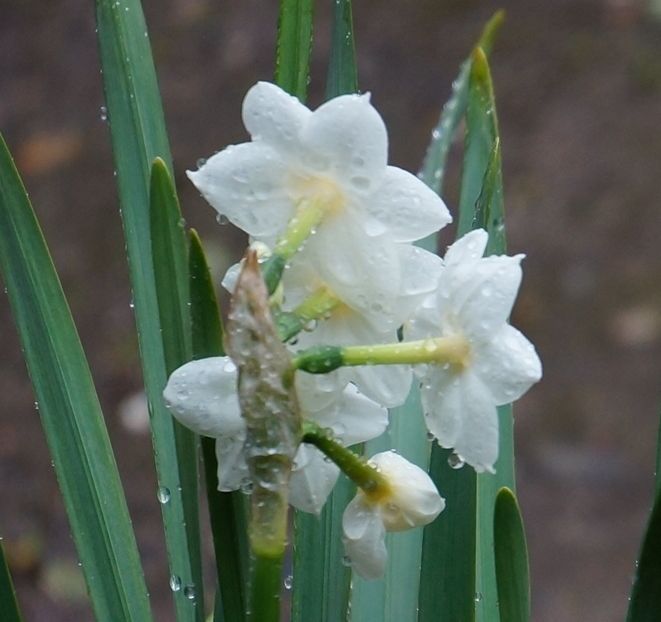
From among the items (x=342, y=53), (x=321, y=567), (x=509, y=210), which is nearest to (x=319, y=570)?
(x=321, y=567)

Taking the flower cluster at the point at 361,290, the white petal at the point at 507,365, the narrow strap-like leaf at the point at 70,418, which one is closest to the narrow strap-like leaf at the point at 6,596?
the narrow strap-like leaf at the point at 70,418

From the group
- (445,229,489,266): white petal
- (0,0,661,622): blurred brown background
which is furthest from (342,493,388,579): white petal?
(0,0,661,622): blurred brown background

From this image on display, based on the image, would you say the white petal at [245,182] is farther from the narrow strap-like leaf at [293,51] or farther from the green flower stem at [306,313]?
the narrow strap-like leaf at [293,51]

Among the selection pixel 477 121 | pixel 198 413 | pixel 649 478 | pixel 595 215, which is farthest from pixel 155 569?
pixel 198 413

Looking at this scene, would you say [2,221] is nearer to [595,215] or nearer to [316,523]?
[316,523]

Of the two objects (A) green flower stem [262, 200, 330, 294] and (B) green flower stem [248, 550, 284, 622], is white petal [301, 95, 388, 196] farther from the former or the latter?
(B) green flower stem [248, 550, 284, 622]
